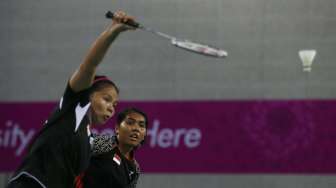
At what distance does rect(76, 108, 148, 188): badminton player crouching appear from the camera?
13.1 feet

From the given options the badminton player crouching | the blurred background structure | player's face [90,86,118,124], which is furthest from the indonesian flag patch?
the blurred background structure

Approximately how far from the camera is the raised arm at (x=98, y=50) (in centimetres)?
253

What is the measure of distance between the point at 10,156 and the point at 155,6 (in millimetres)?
2730

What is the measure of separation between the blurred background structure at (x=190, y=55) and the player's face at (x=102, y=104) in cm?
599

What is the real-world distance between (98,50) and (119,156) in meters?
1.70

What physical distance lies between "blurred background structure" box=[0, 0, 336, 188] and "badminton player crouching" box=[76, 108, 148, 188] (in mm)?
4715

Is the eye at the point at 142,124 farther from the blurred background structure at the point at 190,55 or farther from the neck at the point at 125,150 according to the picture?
the blurred background structure at the point at 190,55

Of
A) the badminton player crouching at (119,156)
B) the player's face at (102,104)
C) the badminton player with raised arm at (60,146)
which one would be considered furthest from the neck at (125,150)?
the badminton player with raised arm at (60,146)

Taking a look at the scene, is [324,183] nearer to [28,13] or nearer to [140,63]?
[140,63]

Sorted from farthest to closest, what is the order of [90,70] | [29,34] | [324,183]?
[29,34] < [324,183] < [90,70]

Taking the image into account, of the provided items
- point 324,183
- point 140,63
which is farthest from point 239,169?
point 140,63

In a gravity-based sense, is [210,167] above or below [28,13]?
below

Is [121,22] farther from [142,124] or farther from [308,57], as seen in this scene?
[308,57]

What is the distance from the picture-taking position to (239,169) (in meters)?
8.90
